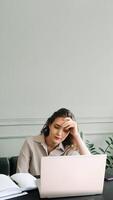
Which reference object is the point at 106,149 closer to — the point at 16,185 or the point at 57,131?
the point at 57,131

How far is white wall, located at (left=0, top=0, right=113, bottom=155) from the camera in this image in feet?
11.0

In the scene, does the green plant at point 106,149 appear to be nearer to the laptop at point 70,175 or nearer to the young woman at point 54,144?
the young woman at point 54,144

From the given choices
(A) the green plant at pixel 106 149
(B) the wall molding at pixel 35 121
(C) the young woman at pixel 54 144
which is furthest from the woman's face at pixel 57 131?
(A) the green plant at pixel 106 149

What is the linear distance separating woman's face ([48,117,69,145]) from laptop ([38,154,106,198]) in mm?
695

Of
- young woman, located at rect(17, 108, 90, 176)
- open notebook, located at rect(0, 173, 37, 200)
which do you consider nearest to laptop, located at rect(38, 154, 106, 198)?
open notebook, located at rect(0, 173, 37, 200)

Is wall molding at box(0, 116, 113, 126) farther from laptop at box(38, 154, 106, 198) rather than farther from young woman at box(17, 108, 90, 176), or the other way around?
laptop at box(38, 154, 106, 198)

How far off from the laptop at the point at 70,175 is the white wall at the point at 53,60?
1.81m

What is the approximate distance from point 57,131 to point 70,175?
30.3 inches

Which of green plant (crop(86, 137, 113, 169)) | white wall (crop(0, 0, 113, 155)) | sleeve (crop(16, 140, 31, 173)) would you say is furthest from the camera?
green plant (crop(86, 137, 113, 169))

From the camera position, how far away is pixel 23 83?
3.40 meters

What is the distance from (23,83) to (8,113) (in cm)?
32

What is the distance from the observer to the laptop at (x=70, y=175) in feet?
5.10

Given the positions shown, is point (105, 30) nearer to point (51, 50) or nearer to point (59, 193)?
point (51, 50)

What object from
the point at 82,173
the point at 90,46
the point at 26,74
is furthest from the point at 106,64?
the point at 82,173
